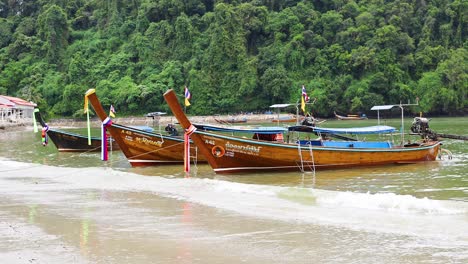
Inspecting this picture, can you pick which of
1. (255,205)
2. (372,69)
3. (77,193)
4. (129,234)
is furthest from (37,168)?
(372,69)

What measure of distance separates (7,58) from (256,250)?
98.9 meters

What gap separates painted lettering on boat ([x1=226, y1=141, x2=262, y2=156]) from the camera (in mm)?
18844

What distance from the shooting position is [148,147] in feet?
74.6

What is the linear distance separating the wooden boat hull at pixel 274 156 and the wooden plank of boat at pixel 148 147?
13.5 ft

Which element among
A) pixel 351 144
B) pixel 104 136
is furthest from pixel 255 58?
pixel 104 136

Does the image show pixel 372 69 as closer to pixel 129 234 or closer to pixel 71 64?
pixel 71 64

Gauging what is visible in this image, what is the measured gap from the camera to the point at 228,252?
25.8 ft

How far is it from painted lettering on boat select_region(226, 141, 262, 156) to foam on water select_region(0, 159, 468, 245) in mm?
2314

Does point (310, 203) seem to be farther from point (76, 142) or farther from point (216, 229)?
point (76, 142)

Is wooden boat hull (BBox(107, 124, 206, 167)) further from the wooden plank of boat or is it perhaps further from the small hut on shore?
the small hut on shore

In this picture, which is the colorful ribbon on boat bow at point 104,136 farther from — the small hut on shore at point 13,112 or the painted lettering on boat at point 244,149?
the small hut on shore at point 13,112

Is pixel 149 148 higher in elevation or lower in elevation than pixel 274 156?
higher

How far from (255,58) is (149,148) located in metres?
64.5

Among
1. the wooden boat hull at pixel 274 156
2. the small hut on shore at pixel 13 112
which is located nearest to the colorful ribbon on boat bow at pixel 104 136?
the wooden boat hull at pixel 274 156
